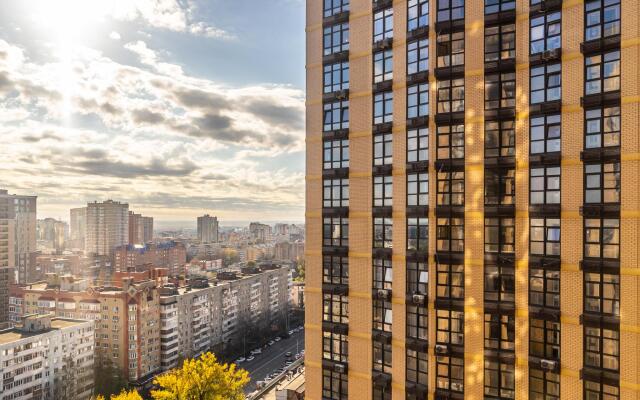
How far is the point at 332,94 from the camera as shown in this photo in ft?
46.2

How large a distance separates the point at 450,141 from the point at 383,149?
1.87 metres

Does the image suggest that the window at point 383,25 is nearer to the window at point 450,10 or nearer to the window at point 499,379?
the window at point 450,10

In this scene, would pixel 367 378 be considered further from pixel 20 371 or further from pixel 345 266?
pixel 20 371

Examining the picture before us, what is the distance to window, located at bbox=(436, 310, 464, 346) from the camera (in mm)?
11984

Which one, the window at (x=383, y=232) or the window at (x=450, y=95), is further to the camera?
the window at (x=383, y=232)

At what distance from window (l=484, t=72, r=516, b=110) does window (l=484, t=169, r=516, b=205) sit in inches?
62.3

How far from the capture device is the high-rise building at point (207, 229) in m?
148

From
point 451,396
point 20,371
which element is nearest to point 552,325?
point 451,396

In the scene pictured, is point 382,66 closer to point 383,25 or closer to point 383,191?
point 383,25

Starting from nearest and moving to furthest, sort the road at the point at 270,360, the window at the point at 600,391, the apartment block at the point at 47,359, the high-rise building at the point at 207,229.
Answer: the window at the point at 600,391 < the apartment block at the point at 47,359 < the road at the point at 270,360 < the high-rise building at the point at 207,229

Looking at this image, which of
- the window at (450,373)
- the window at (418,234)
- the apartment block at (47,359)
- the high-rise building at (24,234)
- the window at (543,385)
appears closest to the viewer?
the window at (543,385)

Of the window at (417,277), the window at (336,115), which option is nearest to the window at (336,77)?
the window at (336,115)

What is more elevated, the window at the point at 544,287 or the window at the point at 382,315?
the window at the point at 544,287

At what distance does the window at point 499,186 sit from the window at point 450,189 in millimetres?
601
